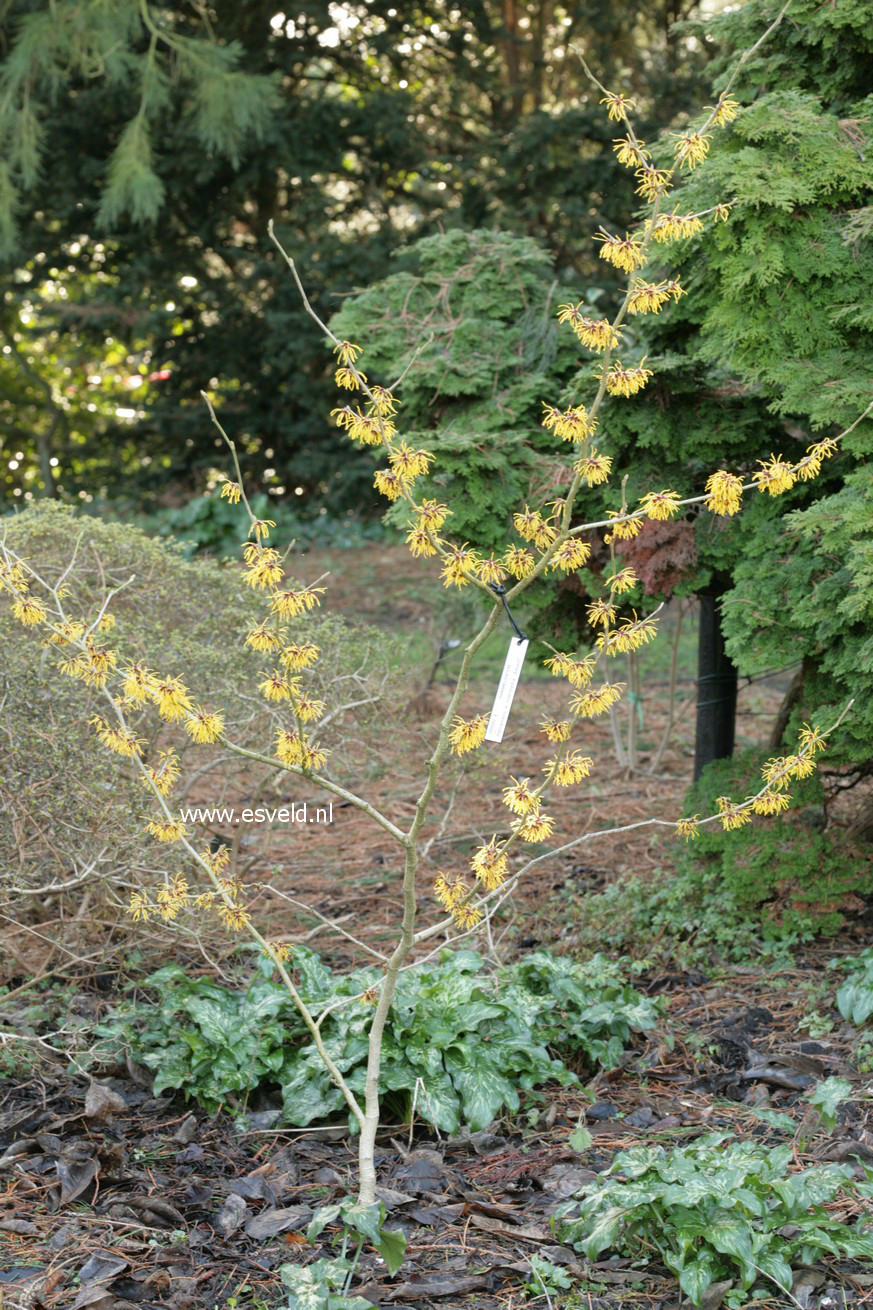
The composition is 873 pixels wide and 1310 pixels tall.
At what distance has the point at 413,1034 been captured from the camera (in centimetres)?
304

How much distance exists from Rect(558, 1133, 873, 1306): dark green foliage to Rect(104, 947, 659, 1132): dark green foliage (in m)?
0.57

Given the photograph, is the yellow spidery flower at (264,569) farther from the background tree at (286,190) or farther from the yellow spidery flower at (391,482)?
the background tree at (286,190)

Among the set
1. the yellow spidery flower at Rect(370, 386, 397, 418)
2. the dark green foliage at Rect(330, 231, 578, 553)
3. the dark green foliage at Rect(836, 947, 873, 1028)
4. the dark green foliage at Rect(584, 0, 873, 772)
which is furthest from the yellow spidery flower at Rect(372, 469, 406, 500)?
the dark green foliage at Rect(836, 947, 873, 1028)

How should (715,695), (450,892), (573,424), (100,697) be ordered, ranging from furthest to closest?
1. (715,695)
2. (100,697)
3. (450,892)
4. (573,424)

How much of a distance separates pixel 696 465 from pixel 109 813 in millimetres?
2054

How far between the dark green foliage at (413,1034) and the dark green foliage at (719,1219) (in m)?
0.57

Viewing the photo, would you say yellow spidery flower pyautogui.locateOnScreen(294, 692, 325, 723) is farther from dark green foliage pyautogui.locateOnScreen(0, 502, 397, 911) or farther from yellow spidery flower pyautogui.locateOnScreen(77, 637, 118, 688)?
dark green foliage pyautogui.locateOnScreen(0, 502, 397, 911)

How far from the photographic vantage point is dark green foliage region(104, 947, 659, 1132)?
2.99 m

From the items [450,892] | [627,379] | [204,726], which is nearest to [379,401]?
[627,379]

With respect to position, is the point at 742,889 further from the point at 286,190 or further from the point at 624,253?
the point at 286,190

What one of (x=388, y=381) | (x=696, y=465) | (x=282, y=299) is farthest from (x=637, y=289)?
(x=282, y=299)

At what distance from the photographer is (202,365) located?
11.3 m

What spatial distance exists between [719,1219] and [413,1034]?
3.14 feet

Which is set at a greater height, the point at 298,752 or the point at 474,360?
the point at 474,360
